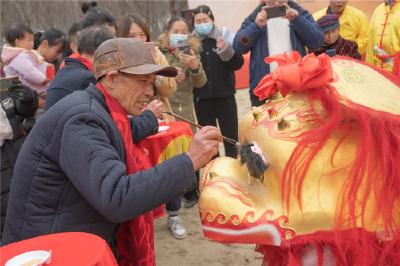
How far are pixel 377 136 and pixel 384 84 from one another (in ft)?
0.73

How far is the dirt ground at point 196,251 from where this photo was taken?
2.83m

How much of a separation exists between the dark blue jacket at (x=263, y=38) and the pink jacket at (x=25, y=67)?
5.91 feet

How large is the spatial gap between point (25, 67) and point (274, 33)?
2.19 m

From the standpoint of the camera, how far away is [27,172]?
57.0 inches

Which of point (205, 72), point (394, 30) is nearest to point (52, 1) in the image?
point (205, 72)

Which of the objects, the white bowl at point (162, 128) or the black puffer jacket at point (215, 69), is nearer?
the white bowl at point (162, 128)

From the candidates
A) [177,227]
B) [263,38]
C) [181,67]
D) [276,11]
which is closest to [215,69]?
[181,67]

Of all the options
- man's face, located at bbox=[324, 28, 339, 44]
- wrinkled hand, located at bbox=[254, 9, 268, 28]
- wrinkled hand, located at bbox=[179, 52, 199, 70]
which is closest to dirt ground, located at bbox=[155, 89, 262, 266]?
wrinkled hand, located at bbox=[179, 52, 199, 70]

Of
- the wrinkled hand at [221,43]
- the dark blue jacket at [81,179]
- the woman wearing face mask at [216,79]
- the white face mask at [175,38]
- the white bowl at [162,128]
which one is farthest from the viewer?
the woman wearing face mask at [216,79]

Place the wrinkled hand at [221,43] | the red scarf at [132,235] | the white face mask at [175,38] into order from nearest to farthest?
the red scarf at [132,235] → the white face mask at [175,38] → the wrinkled hand at [221,43]

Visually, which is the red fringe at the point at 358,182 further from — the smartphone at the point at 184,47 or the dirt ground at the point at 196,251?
the smartphone at the point at 184,47

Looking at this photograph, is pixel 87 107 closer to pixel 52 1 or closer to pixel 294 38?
pixel 294 38

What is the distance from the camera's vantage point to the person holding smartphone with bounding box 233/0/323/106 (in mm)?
3135

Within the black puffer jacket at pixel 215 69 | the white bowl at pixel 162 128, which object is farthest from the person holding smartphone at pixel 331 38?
the white bowl at pixel 162 128
